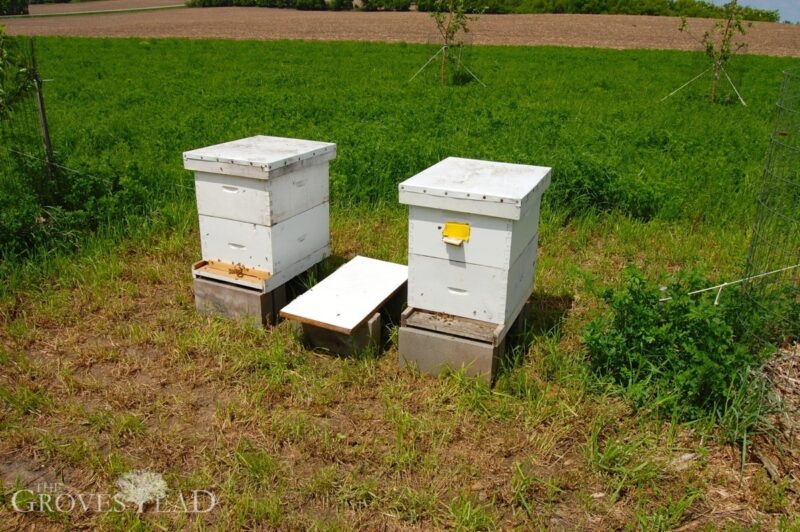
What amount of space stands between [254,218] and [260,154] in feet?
1.49

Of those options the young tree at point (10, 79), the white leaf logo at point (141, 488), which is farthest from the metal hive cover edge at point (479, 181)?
the young tree at point (10, 79)

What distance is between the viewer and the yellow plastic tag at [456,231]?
12.6 feet

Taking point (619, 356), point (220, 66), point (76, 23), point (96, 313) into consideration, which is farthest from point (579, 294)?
point (76, 23)

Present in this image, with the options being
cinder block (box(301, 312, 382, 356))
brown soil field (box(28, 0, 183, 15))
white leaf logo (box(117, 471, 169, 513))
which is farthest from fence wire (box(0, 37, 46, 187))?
brown soil field (box(28, 0, 183, 15))

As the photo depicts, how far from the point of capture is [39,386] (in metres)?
4.02

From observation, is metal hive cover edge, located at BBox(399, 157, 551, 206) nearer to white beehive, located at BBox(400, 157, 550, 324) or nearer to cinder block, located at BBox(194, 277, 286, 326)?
white beehive, located at BBox(400, 157, 550, 324)

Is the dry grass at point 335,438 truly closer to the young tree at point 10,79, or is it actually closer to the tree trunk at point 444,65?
the young tree at point 10,79

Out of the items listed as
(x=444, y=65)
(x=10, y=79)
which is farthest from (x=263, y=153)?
(x=444, y=65)

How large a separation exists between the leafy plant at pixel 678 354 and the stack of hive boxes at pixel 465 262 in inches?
24.2

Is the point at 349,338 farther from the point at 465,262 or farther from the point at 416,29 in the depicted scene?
the point at 416,29

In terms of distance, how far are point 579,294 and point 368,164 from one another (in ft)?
10.6

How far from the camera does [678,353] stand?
382 centimetres

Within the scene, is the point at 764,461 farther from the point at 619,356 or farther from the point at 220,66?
the point at 220,66

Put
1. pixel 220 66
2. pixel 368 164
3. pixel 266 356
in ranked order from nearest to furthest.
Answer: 1. pixel 266 356
2. pixel 368 164
3. pixel 220 66
